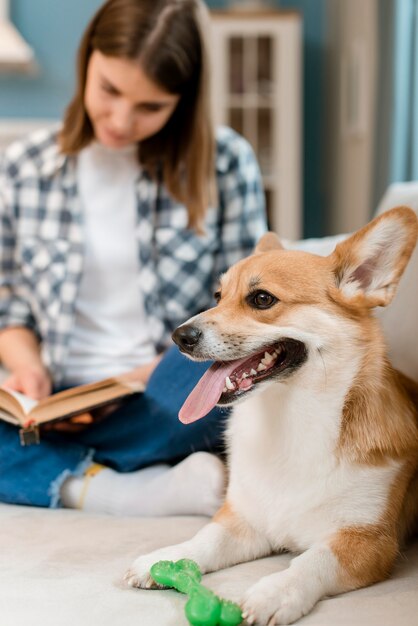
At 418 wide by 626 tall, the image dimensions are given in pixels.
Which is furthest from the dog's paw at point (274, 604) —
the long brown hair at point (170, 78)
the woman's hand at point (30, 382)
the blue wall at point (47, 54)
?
the blue wall at point (47, 54)

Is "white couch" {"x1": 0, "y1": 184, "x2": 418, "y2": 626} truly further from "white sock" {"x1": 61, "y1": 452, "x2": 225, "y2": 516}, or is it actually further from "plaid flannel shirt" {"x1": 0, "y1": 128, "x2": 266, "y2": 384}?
"plaid flannel shirt" {"x1": 0, "y1": 128, "x2": 266, "y2": 384}

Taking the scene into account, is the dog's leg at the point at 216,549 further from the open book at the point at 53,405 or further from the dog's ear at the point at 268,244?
the dog's ear at the point at 268,244

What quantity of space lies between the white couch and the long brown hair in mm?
709

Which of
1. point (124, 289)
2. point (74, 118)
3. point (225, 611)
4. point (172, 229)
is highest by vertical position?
point (74, 118)

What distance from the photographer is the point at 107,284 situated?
196cm

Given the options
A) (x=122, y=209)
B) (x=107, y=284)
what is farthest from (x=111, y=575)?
(x=122, y=209)

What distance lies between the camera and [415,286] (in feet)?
4.83

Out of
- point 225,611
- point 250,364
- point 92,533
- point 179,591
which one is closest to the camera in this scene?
point 225,611

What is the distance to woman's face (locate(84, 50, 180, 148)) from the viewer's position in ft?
5.76

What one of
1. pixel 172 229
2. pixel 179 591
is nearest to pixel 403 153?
pixel 172 229

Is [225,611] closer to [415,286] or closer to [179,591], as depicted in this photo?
[179,591]

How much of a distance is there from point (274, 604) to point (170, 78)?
1.25m

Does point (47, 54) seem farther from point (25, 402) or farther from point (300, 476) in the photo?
point (300, 476)

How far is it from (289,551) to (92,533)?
332mm
